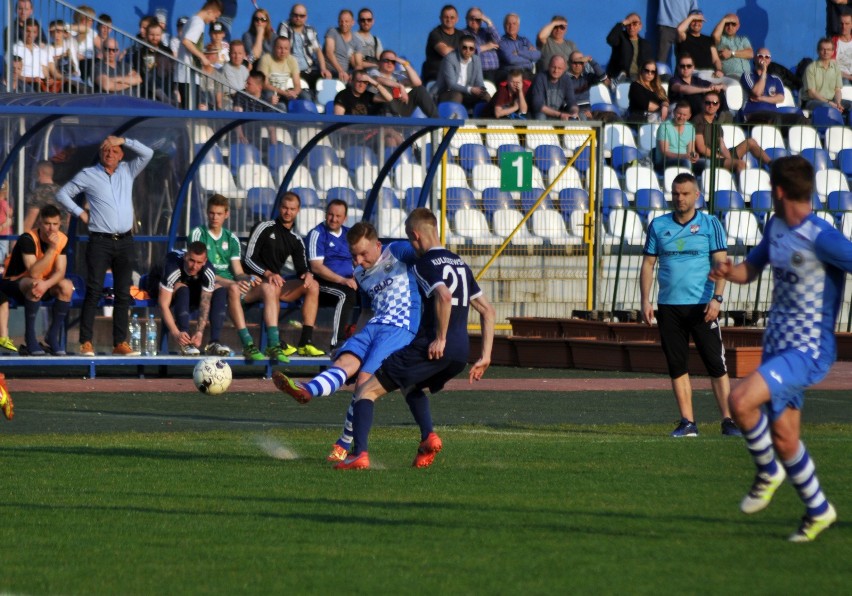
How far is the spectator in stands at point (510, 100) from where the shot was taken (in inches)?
906

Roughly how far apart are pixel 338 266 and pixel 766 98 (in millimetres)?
11100

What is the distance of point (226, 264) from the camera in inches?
679

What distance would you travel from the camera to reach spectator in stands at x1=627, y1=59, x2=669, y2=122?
2383cm

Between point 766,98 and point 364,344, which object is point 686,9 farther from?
point 364,344

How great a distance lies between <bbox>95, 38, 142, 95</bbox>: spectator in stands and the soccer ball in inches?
295

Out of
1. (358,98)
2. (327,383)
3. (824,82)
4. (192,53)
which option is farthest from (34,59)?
(824,82)

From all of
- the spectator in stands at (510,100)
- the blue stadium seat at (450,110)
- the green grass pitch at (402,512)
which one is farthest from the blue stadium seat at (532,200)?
the green grass pitch at (402,512)

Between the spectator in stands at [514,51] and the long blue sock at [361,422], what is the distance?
15966mm

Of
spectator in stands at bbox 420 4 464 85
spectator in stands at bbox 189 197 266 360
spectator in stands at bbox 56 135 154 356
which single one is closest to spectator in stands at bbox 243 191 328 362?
spectator in stands at bbox 189 197 266 360

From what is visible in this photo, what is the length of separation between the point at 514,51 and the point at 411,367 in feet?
53.2

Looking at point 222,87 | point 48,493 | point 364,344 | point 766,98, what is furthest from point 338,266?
point 766,98

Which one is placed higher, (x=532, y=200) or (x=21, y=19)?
(x=21, y=19)

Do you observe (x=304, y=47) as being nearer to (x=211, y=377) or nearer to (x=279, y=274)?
(x=279, y=274)

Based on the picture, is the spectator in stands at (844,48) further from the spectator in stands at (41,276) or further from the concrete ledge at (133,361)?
the spectator in stands at (41,276)
